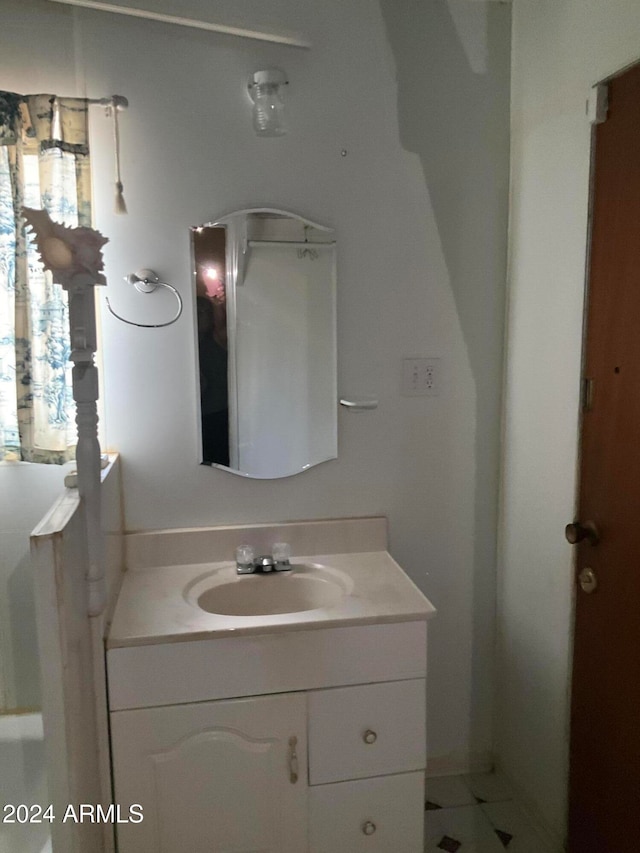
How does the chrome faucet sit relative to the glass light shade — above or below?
below

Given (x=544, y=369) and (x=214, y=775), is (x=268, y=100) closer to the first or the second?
(x=544, y=369)

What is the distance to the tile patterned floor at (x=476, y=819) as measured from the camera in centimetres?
174

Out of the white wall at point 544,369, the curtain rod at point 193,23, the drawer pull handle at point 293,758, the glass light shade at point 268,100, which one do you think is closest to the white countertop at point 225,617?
the drawer pull handle at point 293,758

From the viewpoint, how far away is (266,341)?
5.71ft

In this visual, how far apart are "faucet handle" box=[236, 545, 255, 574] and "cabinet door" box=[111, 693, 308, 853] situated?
14.6 inches

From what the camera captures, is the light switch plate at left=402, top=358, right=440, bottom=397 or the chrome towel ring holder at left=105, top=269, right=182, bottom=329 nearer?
the chrome towel ring holder at left=105, top=269, right=182, bottom=329

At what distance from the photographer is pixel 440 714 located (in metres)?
1.97

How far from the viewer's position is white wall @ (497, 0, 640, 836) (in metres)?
1.52

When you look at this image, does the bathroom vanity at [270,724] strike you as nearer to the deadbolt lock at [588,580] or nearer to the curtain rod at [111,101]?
the deadbolt lock at [588,580]

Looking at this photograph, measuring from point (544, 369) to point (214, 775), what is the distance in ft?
4.09

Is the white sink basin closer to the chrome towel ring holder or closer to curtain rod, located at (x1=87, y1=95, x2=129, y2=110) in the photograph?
the chrome towel ring holder

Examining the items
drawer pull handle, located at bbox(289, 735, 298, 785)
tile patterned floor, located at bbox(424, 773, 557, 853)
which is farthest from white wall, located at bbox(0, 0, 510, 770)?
drawer pull handle, located at bbox(289, 735, 298, 785)

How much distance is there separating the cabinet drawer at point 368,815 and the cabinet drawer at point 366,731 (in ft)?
0.10

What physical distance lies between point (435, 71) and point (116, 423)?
128 centimetres
